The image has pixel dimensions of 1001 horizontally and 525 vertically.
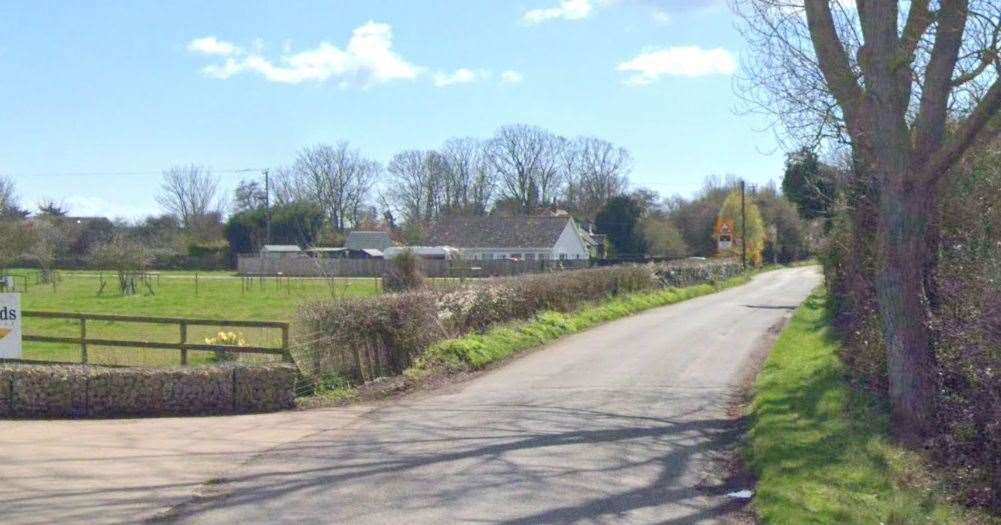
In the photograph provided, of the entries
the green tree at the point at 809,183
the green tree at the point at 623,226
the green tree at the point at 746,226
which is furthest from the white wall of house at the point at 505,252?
the green tree at the point at 809,183

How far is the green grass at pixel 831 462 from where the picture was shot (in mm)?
7941

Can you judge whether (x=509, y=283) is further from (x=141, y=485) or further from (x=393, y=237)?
(x=393, y=237)

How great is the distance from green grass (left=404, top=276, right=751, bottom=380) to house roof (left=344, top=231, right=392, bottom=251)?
160 ft

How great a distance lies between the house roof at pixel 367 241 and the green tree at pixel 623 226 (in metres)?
Result: 18.0

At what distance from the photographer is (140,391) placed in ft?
51.4

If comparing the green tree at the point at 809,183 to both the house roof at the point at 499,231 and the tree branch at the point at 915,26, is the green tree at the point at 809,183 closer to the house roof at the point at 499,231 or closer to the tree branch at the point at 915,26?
the tree branch at the point at 915,26

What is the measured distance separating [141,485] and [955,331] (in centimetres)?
746

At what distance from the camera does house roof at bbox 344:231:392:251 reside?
276 feet

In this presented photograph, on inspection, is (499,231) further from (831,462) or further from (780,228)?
(831,462)

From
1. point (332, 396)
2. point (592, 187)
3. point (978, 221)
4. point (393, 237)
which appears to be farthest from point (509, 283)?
point (592, 187)

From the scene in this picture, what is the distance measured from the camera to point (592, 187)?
342 feet

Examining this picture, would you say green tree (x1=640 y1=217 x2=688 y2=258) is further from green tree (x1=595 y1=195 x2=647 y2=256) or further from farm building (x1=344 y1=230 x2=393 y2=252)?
farm building (x1=344 y1=230 x2=393 y2=252)

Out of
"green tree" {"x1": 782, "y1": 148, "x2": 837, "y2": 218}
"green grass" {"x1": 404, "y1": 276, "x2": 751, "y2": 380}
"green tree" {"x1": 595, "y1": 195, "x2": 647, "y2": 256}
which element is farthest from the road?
"green tree" {"x1": 595, "y1": 195, "x2": 647, "y2": 256}

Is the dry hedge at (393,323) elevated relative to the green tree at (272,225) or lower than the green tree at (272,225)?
lower
